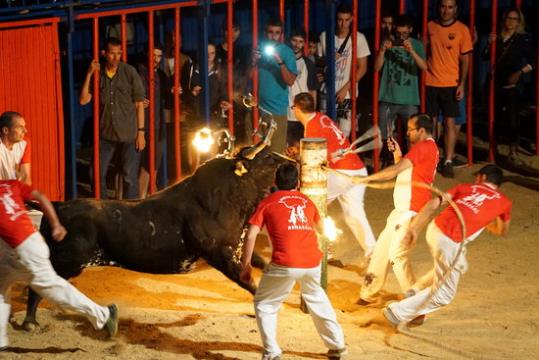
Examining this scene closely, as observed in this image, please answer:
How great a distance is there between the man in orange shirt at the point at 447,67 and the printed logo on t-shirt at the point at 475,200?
5.09 meters

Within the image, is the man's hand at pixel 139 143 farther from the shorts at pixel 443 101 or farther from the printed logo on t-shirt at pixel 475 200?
the printed logo on t-shirt at pixel 475 200

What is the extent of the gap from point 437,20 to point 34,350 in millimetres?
7547

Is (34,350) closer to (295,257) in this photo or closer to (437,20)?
(295,257)

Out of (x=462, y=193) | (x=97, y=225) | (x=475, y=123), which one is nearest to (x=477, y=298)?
(x=462, y=193)

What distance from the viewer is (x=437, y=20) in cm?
1385

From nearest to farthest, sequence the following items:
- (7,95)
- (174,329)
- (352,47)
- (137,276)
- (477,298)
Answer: (174,329) < (477,298) < (137,276) < (7,95) < (352,47)

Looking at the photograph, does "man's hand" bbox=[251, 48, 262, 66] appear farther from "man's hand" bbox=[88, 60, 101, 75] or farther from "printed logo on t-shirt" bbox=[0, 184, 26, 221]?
"printed logo on t-shirt" bbox=[0, 184, 26, 221]

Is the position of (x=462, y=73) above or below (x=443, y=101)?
above

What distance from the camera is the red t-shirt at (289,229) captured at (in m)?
7.96

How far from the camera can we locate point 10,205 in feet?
26.7

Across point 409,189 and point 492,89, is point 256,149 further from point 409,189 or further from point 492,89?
point 492,89

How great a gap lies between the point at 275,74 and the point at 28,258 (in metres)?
5.44

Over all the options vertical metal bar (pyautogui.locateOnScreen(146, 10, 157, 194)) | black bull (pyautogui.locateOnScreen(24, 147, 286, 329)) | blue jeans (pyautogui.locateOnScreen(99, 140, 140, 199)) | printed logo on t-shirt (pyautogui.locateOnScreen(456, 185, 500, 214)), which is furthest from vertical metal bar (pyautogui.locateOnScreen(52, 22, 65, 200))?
printed logo on t-shirt (pyautogui.locateOnScreen(456, 185, 500, 214))

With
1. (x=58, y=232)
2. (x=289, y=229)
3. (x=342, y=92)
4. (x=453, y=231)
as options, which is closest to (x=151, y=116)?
(x=342, y=92)
